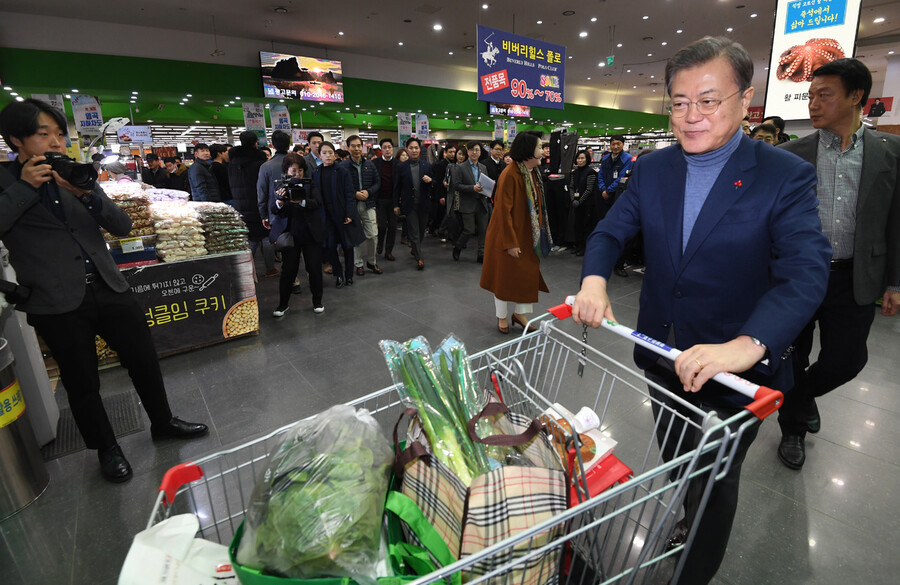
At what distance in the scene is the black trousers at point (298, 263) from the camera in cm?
454

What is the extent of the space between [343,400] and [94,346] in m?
1.41

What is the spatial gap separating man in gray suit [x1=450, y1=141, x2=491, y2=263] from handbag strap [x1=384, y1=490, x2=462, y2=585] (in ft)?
19.6

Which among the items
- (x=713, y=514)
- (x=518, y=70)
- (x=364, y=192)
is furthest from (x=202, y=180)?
(x=713, y=514)

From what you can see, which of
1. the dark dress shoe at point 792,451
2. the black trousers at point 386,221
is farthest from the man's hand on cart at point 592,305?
the black trousers at point 386,221

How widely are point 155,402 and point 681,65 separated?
297 cm

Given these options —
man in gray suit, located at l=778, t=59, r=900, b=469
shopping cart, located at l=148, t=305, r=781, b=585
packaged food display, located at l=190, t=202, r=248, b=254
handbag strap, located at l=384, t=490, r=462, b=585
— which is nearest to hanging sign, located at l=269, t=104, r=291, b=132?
packaged food display, located at l=190, t=202, r=248, b=254

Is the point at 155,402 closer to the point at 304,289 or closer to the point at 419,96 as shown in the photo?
the point at 304,289

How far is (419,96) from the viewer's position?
15742 millimetres

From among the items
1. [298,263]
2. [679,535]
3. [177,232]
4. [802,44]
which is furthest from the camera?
[298,263]

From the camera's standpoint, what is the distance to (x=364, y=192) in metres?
5.88

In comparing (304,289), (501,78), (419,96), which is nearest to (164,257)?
(304,289)

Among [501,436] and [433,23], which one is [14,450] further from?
[433,23]

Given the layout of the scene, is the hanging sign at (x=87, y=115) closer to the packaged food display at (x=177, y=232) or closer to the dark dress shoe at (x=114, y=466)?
the packaged food display at (x=177, y=232)

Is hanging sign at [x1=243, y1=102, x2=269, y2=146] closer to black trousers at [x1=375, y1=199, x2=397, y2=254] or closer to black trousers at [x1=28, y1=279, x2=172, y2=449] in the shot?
black trousers at [x1=375, y1=199, x2=397, y2=254]
